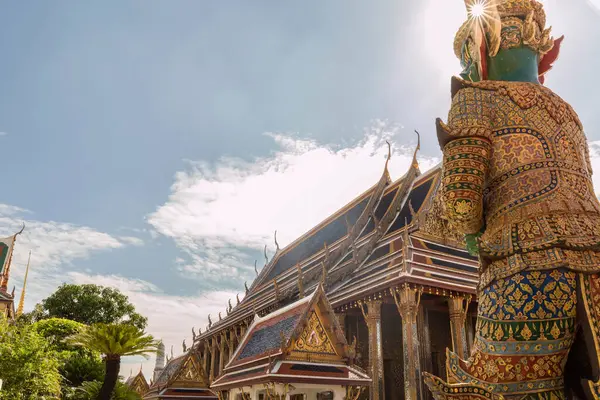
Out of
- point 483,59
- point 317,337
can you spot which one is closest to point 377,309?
point 317,337

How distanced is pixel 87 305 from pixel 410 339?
30.6m

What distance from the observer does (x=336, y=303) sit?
13641mm

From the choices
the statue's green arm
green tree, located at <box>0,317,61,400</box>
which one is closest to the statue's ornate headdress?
the statue's green arm

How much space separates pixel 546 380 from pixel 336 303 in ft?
36.0

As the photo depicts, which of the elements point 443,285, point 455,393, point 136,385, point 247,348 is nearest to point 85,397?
point 136,385

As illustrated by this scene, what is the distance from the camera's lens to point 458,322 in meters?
12.4

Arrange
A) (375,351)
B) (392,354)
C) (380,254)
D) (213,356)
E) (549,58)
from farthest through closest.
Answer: (213,356) < (380,254) < (392,354) < (375,351) < (549,58)

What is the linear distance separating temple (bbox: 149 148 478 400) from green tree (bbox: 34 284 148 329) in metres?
→ 20.1

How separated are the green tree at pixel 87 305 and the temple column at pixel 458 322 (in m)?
29.5

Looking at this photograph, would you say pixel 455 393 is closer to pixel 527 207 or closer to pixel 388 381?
pixel 527 207

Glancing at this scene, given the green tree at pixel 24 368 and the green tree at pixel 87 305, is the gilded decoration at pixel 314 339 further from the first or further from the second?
the green tree at pixel 87 305

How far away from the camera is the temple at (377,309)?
6.76 metres

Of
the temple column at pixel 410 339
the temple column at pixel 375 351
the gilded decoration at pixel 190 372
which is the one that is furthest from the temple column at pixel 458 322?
the gilded decoration at pixel 190 372

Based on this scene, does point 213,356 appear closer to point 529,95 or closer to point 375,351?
point 375,351
